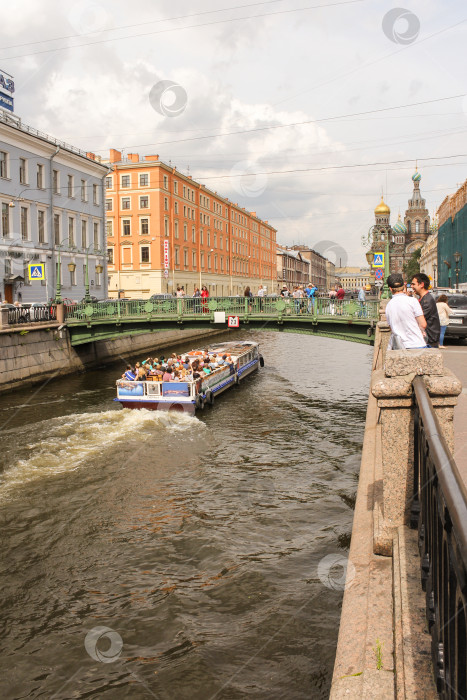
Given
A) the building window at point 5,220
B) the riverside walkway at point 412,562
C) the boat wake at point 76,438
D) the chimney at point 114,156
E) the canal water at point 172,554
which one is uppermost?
the chimney at point 114,156

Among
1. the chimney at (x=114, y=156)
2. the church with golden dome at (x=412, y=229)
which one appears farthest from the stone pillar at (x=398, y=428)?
the church with golden dome at (x=412, y=229)

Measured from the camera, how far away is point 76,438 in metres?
16.6

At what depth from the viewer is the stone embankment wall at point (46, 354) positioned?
24.7 m

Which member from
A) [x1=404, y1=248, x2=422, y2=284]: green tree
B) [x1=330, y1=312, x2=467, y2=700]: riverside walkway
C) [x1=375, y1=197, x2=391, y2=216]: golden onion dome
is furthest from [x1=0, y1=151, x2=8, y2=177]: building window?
[x1=404, y1=248, x2=422, y2=284]: green tree

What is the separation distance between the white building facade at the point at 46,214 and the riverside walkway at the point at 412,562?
31908 millimetres

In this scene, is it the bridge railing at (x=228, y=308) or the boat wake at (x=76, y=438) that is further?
the bridge railing at (x=228, y=308)

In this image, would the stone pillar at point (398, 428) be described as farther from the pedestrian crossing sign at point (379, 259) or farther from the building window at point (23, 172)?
the building window at point (23, 172)

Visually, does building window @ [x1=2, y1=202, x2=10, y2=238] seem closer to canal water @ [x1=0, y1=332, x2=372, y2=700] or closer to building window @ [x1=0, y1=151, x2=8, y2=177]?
building window @ [x1=0, y1=151, x2=8, y2=177]

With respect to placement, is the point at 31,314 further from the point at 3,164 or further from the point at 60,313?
the point at 3,164

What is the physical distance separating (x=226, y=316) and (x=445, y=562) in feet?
77.9

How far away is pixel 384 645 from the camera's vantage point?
3.44 metres

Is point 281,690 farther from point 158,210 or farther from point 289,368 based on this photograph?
point 158,210

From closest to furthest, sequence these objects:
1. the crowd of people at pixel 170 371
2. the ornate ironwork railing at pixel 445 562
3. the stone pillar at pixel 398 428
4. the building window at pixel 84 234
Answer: the ornate ironwork railing at pixel 445 562, the stone pillar at pixel 398 428, the crowd of people at pixel 170 371, the building window at pixel 84 234

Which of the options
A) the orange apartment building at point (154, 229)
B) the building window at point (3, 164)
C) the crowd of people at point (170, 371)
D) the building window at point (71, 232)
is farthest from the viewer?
the orange apartment building at point (154, 229)
